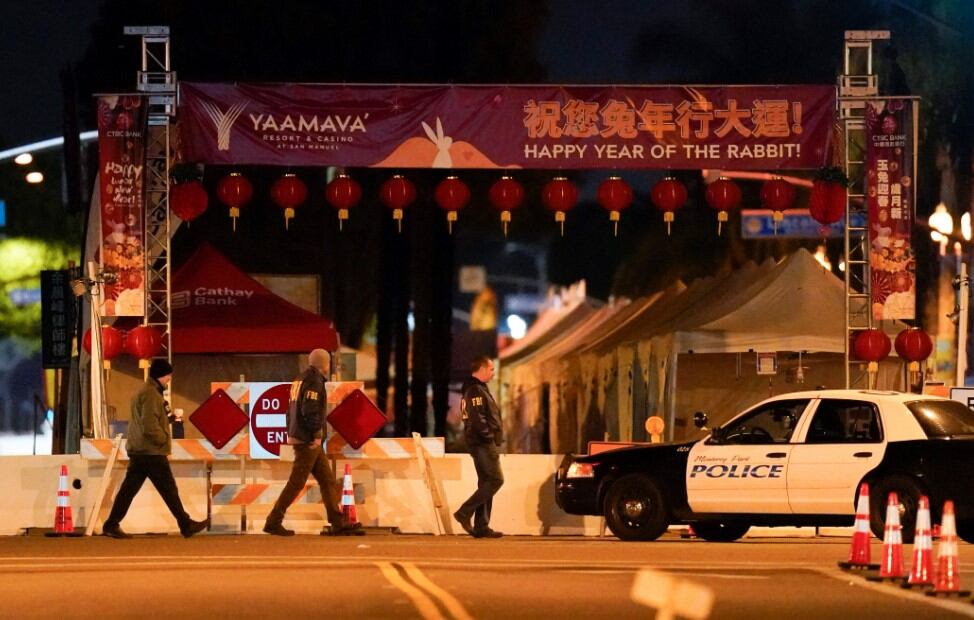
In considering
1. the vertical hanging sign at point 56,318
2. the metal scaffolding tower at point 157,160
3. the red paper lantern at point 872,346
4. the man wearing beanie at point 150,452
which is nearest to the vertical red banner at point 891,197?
the red paper lantern at point 872,346

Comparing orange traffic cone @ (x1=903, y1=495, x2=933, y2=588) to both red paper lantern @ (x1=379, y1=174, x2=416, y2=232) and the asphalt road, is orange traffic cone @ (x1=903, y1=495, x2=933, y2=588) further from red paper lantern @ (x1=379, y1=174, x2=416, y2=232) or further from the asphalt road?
red paper lantern @ (x1=379, y1=174, x2=416, y2=232)

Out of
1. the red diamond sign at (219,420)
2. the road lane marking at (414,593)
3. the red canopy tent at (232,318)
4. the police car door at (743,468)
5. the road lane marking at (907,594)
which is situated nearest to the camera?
the road lane marking at (414,593)

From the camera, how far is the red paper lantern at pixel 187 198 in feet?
74.4

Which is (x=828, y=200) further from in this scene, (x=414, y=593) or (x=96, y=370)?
(x=414, y=593)

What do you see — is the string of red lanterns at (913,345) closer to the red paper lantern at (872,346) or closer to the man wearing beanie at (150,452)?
the red paper lantern at (872,346)

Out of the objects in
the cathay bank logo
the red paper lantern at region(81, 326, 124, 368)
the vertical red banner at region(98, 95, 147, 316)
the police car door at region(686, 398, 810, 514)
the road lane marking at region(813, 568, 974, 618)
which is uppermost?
the cathay bank logo

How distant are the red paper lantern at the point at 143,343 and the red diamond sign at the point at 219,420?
2355mm

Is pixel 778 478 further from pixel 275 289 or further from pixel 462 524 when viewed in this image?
pixel 275 289

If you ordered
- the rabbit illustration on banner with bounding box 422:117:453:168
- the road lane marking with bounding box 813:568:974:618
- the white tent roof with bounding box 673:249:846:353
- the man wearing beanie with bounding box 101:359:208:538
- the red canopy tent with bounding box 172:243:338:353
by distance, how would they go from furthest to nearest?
the red canopy tent with bounding box 172:243:338:353, the white tent roof with bounding box 673:249:846:353, the rabbit illustration on banner with bounding box 422:117:453:168, the man wearing beanie with bounding box 101:359:208:538, the road lane marking with bounding box 813:568:974:618

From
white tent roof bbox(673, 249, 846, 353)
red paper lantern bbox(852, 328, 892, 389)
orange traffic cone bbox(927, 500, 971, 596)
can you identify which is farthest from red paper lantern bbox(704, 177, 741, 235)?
orange traffic cone bbox(927, 500, 971, 596)

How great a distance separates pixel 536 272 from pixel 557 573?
55563mm

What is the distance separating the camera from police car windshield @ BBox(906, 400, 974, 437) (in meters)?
16.8

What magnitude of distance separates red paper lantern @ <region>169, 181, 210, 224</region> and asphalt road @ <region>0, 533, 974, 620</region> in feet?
19.1

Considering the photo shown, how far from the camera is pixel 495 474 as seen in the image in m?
19.0
